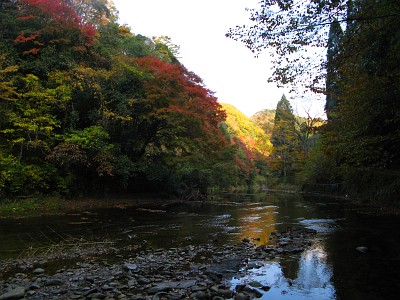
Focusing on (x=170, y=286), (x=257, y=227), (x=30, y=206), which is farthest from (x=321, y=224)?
(x=30, y=206)

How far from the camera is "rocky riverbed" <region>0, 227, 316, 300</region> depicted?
16.4 feet

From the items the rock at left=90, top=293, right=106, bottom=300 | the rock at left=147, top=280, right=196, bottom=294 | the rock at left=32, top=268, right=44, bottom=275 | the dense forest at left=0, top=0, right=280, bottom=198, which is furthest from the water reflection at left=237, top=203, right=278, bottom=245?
the dense forest at left=0, top=0, right=280, bottom=198

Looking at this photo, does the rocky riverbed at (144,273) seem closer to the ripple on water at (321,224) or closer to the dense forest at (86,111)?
the ripple on water at (321,224)

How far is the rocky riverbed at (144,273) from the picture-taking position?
498 centimetres

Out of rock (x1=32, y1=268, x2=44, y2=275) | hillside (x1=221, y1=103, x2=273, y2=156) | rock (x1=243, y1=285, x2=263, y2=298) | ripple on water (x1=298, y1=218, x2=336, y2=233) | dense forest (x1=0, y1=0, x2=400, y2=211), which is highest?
hillside (x1=221, y1=103, x2=273, y2=156)

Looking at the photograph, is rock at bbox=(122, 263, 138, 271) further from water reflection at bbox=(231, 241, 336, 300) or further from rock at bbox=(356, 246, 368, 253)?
rock at bbox=(356, 246, 368, 253)

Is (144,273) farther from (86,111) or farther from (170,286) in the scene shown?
(86,111)

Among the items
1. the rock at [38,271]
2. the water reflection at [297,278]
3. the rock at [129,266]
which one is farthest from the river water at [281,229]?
the rock at [129,266]

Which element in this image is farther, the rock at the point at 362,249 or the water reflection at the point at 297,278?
the rock at the point at 362,249

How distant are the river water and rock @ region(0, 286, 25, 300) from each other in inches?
111

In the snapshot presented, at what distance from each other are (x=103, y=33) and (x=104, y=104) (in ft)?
29.0

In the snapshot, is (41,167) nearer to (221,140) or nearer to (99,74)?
(99,74)

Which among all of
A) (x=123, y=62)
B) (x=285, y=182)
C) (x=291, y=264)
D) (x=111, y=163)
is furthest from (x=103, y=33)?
(x=285, y=182)

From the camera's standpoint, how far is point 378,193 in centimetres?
1778
